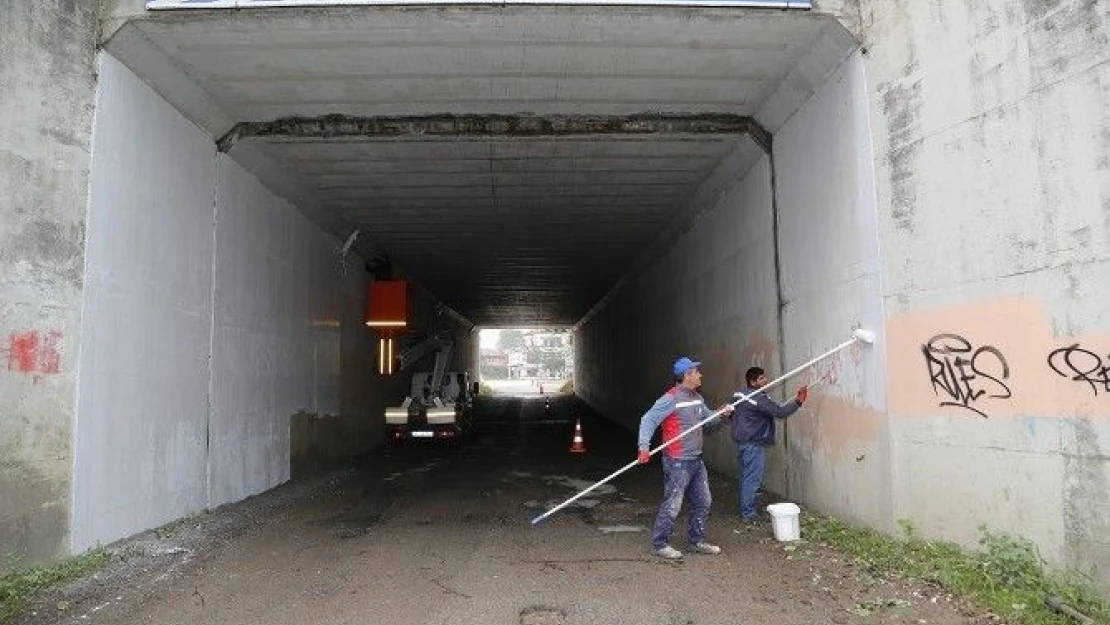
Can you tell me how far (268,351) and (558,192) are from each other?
5.89 meters

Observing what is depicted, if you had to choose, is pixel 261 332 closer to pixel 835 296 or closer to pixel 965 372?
pixel 835 296

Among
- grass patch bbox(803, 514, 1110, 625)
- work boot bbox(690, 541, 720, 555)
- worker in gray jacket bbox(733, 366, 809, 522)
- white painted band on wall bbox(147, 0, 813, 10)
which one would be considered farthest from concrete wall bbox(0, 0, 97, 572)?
grass patch bbox(803, 514, 1110, 625)

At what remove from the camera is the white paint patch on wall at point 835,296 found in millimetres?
7168

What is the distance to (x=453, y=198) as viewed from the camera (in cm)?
1415

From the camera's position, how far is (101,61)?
23.7 feet

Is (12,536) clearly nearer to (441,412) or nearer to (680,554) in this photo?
(680,554)

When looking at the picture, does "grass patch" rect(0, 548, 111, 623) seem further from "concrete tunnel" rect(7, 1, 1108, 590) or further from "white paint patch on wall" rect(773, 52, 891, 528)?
"white paint patch on wall" rect(773, 52, 891, 528)

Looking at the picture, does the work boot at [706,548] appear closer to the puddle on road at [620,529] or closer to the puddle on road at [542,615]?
the puddle on road at [620,529]

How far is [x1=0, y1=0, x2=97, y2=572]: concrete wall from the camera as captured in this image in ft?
20.4

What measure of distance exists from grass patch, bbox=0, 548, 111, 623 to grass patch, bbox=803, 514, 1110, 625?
6.87 metres

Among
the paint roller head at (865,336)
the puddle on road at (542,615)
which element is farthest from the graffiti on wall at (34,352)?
the paint roller head at (865,336)

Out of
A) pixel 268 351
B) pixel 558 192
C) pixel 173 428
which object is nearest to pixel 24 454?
pixel 173 428

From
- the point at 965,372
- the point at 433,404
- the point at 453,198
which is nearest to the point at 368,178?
the point at 453,198

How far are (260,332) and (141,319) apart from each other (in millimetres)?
3542
